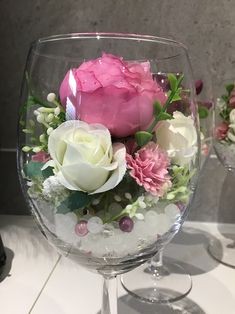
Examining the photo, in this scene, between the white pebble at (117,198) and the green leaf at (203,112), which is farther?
the green leaf at (203,112)

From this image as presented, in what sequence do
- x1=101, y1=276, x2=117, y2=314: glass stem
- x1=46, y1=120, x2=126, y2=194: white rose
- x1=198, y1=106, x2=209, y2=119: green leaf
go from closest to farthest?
x1=46, y1=120, x2=126, y2=194: white rose
x1=101, y1=276, x2=117, y2=314: glass stem
x1=198, y1=106, x2=209, y2=119: green leaf

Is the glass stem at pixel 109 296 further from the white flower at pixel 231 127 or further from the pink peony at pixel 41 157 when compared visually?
the white flower at pixel 231 127

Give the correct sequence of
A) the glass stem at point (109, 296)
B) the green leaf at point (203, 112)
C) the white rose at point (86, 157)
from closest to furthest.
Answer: the white rose at point (86, 157) → the glass stem at point (109, 296) → the green leaf at point (203, 112)

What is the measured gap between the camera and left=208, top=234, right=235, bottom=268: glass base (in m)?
0.61

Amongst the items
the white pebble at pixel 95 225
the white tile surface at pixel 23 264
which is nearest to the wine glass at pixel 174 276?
the white tile surface at pixel 23 264

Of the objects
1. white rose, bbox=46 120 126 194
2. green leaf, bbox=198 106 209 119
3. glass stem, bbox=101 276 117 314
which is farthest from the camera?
green leaf, bbox=198 106 209 119

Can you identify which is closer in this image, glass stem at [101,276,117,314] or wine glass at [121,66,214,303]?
glass stem at [101,276,117,314]

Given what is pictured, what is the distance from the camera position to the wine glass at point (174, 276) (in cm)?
54

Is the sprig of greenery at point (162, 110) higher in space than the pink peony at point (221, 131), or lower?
higher

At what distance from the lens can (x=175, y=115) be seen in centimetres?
35

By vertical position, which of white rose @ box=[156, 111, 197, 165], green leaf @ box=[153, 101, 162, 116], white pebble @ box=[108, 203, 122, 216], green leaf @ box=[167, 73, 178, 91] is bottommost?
white pebble @ box=[108, 203, 122, 216]

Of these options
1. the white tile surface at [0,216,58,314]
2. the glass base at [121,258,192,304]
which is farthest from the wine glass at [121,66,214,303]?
the white tile surface at [0,216,58,314]

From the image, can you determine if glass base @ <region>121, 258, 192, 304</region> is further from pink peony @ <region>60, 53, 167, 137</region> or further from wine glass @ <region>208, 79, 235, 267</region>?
pink peony @ <region>60, 53, 167, 137</region>

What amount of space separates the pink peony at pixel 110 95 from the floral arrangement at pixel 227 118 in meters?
0.27
